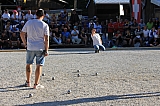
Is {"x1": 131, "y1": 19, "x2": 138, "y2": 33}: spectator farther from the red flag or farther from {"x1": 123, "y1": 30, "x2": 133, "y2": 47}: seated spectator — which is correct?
the red flag

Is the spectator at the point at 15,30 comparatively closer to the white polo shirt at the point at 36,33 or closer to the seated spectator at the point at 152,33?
the seated spectator at the point at 152,33

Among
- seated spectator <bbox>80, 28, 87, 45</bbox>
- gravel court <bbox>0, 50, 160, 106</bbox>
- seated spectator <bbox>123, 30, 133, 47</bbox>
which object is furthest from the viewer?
seated spectator <bbox>80, 28, 87, 45</bbox>

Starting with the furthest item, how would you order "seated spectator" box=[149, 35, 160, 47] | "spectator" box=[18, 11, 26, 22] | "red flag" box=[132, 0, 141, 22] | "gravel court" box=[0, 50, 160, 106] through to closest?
"red flag" box=[132, 0, 141, 22] → "spectator" box=[18, 11, 26, 22] → "seated spectator" box=[149, 35, 160, 47] → "gravel court" box=[0, 50, 160, 106]

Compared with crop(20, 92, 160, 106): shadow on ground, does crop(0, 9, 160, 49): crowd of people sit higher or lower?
higher

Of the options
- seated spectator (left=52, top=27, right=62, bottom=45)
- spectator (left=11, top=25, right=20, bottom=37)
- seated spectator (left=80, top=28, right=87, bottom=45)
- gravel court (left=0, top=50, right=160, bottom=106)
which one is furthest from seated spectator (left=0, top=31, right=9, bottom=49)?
gravel court (left=0, top=50, right=160, bottom=106)

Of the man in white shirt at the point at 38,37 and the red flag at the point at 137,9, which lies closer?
the man in white shirt at the point at 38,37

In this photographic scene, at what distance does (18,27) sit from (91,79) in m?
12.9

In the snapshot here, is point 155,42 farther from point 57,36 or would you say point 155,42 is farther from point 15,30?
point 15,30

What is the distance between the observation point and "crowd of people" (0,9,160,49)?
2022 cm

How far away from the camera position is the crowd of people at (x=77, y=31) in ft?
66.3

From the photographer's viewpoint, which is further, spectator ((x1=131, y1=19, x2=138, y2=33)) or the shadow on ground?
spectator ((x1=131, y1=19, x2=138, y2=33))

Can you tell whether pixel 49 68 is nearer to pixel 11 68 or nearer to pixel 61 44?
pixel 11 68

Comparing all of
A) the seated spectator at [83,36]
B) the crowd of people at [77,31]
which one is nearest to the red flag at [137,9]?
the crowd of people at [77,31]

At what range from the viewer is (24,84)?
7.87m
